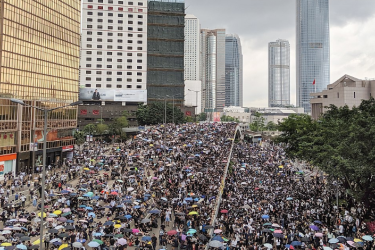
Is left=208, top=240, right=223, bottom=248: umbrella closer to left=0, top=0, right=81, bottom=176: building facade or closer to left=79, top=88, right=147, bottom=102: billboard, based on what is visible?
left=0, top=0, right=81, bottom=176: building facade

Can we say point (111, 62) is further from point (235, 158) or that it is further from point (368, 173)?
point (368, 173)

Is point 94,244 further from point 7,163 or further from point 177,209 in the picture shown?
point 7,163

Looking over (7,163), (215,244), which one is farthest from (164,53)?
(215,244)

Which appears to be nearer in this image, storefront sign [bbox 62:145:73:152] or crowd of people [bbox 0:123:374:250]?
crowd of people [bbox 0:123:374:250]

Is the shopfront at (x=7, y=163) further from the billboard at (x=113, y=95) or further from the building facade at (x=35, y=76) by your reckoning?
the billboard at (x=113, y=95)

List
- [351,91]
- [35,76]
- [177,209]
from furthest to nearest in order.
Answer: [351,91] → [35,76] → [177,209]

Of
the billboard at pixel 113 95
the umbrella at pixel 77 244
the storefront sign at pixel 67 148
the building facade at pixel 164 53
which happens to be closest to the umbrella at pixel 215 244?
the umbrella at pixel 77 244

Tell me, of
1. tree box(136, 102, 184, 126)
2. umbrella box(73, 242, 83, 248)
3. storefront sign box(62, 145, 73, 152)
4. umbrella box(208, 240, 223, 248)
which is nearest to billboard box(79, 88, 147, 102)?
tree box(136, 102, 184, 126)
